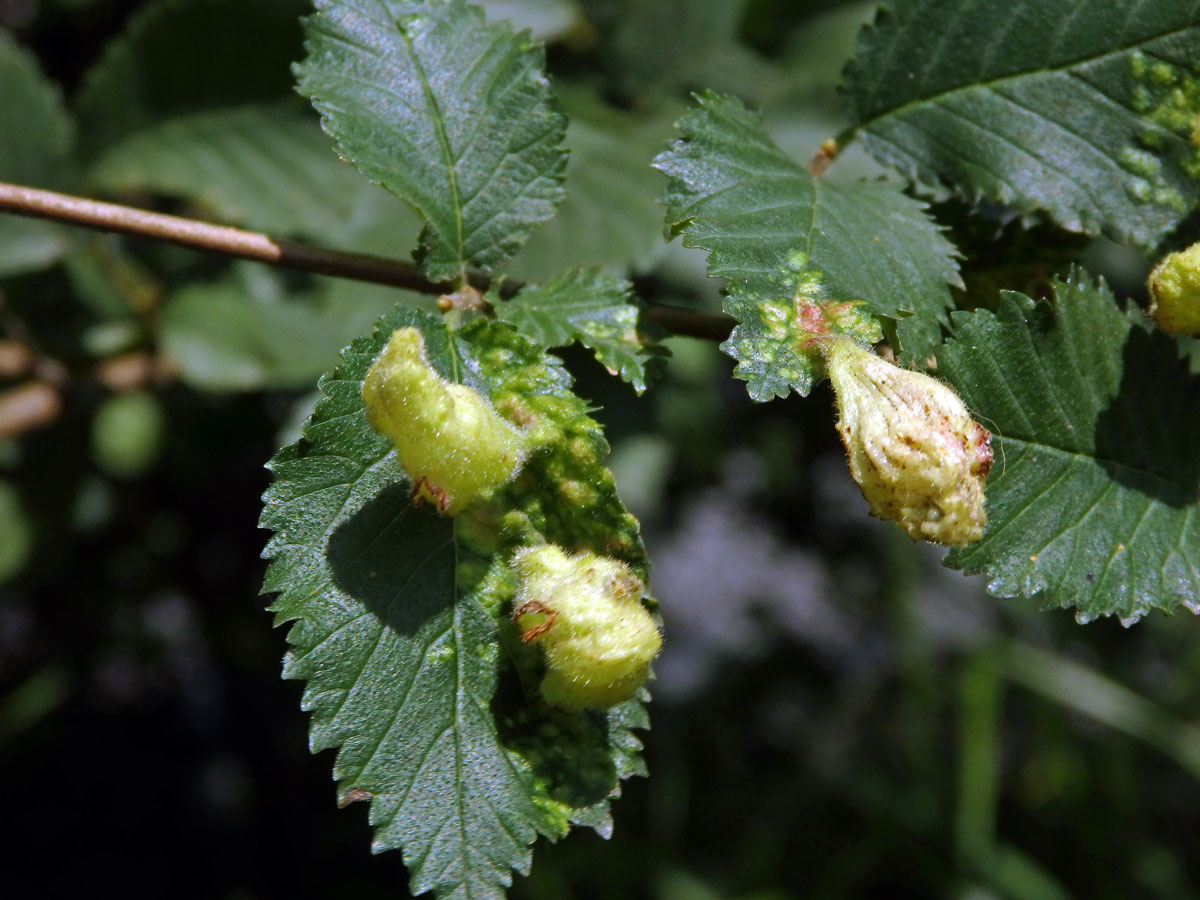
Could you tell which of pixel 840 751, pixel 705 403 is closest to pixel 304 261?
pixel 705 403

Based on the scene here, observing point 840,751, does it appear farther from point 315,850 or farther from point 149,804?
point 149,804

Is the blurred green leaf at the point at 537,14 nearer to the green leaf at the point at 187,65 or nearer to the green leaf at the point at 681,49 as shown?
the green leaf at the point at 681,49

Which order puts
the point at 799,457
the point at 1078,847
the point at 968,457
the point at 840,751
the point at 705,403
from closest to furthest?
the point at 968,457 < the point at 705,403 < the point at 799,457 < the point at 1078,847 < the point at 840,751

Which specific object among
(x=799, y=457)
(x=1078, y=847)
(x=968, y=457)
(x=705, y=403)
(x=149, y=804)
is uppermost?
(x=968, y=457)

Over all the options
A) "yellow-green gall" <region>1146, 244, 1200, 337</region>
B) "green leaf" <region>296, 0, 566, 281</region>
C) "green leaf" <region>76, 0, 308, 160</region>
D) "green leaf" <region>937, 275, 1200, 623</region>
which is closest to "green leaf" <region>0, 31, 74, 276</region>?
"green leaf" <region>76, 0, 308, 160</region>

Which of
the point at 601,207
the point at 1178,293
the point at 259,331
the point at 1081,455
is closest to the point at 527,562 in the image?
the point at 1081,455

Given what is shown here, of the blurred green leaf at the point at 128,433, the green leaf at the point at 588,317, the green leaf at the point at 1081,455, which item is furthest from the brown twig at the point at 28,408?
the green leaf at the point at 1081,455
